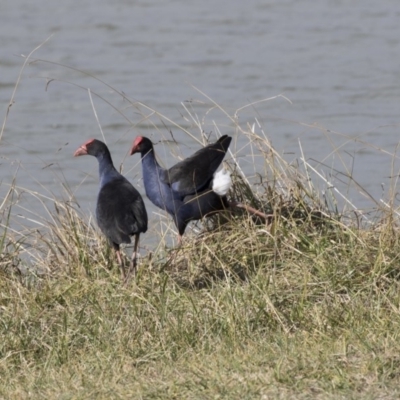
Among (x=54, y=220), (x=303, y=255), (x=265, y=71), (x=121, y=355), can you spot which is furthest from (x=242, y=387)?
(x=265, y=71)

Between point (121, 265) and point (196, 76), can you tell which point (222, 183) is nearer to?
point (121, 265)

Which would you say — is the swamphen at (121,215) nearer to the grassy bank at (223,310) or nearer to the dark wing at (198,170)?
the grassy bank at (223,310)

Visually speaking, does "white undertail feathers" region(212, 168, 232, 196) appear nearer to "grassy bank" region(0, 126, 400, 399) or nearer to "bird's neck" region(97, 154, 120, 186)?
"grassy bank" region(0, 126, 400, 399)

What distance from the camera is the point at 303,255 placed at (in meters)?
5.01

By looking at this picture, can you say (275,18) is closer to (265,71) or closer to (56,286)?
(265,71)

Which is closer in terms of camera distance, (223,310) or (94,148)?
(223,310)

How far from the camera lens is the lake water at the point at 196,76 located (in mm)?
9625

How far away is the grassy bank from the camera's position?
3668mm

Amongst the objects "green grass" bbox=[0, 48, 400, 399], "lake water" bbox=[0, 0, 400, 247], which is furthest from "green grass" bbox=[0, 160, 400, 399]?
"lake water" bbox=[0, 0, 400, 247]

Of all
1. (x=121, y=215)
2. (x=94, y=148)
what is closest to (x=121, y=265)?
(x=121, y=215)

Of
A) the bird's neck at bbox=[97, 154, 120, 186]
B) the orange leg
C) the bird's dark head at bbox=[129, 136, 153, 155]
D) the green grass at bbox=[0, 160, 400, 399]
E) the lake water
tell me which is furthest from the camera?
the lake water

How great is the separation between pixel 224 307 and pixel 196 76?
819cm

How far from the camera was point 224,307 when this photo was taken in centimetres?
447

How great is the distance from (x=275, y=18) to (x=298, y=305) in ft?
37.5
